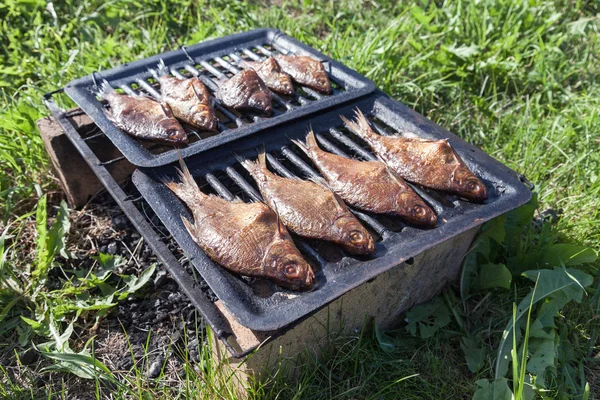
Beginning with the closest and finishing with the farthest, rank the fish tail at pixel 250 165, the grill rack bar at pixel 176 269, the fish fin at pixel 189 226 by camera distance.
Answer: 1. the grill rack bar at pixel 176 269
2. the fish fin at pixel 189 226
3. the fish tail at pixel 250 165

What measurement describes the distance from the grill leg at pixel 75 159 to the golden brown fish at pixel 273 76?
1.01 metres

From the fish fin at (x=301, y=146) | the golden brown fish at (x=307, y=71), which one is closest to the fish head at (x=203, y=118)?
the fish fin at (x=301, y=146)

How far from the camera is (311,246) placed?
2430 mm

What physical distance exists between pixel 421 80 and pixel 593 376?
8.10ft

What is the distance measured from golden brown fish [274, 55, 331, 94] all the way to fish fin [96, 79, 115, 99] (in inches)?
41.3

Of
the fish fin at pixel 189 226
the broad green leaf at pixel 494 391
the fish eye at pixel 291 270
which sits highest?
the fish eye at pixel 291 270

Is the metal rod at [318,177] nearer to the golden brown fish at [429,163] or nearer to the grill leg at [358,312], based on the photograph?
the grill leg at [358,312]

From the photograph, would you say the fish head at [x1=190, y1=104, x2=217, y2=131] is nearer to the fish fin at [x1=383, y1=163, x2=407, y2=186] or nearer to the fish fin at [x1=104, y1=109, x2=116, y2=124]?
the fish fin at [x1=104, y1=109, x2=116, y2=124]

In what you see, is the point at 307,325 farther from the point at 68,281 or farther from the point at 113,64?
the point at 113,64

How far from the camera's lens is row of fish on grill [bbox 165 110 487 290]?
7.32 feet

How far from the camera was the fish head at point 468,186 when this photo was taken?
8.39 feet

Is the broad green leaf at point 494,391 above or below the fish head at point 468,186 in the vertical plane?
below

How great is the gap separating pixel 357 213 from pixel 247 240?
59cm

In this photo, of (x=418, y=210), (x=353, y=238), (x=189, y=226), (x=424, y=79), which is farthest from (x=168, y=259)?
(x=424, y=79)
